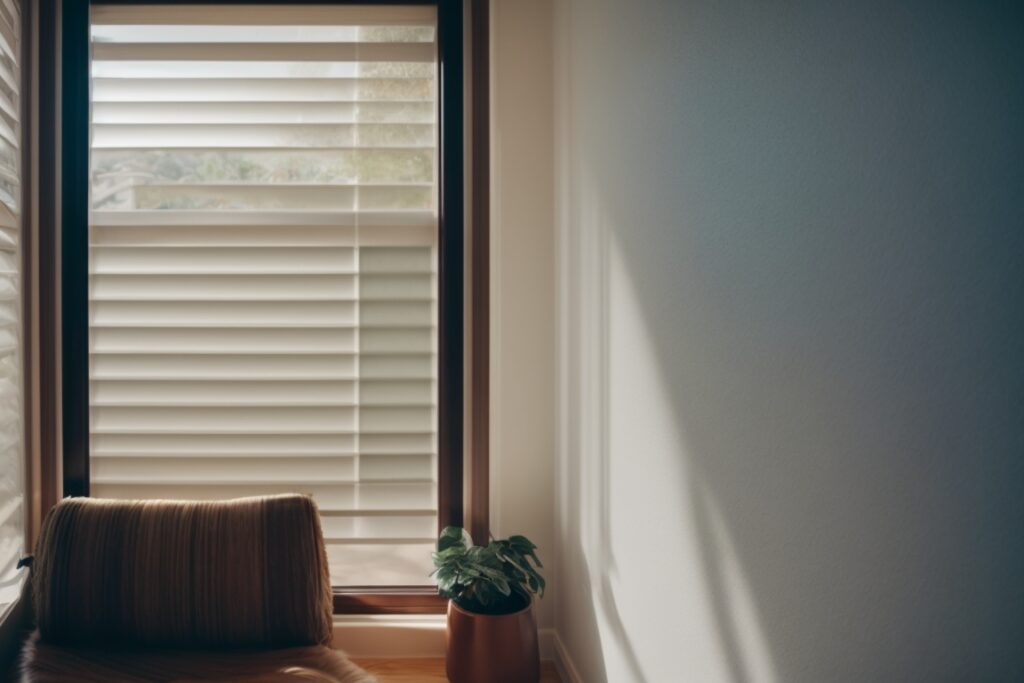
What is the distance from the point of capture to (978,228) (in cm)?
59

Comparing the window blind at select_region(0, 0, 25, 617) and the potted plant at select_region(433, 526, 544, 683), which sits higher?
the window blind at select_region(0, 0, 25, 617)

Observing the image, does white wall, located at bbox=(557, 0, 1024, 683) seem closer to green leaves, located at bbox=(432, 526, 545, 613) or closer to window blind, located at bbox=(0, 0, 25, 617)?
green leaves, located at bbox=(432, 526, 545, 613)

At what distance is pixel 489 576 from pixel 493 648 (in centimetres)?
18

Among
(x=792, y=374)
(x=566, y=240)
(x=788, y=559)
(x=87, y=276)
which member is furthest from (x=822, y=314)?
(x=87, y=276)

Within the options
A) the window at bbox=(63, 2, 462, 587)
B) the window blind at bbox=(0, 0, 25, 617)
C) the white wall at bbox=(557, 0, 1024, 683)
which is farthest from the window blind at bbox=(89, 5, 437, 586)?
the white wall at bbox=(557, 0, 1024, 683)

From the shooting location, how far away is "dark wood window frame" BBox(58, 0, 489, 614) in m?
1.96

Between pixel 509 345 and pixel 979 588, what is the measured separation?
148 centimetres

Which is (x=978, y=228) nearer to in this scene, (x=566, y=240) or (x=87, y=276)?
(x=566, y=240)

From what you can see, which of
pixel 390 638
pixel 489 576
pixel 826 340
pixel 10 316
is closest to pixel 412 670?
pixel 390 638

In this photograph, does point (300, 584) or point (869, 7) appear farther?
point (300, 584)

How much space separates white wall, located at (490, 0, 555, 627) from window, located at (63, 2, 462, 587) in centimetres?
13

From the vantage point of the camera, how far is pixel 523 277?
1993 millimetres

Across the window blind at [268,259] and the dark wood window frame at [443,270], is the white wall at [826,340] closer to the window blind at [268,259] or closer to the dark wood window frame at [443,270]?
the dark wood window frame at [443,270]

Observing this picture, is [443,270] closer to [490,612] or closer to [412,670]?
[490,612]
